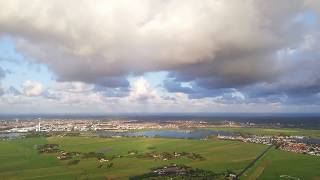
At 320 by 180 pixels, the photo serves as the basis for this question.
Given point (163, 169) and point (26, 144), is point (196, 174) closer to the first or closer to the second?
point (163, 169)

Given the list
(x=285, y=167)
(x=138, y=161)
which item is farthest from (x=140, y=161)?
(x=285, y=167)

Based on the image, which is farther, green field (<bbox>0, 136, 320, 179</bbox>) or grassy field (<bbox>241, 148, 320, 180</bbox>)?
green field (<bbox>0, 136, 320, 179</bbox>)

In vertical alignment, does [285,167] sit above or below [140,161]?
below

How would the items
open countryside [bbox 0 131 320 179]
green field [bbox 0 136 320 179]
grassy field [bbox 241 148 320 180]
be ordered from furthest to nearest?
1. green field [bbox 0 136 320 179]
2. open countryside [bbox 0 131 320 179]
3. grassy field [bbox 241 148 320 180]

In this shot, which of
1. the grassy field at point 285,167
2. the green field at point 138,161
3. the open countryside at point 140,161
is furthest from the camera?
the green field at point 138,161

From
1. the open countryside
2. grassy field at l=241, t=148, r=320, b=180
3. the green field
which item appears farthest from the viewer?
the green field

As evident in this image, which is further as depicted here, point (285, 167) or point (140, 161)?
point (140, 161)

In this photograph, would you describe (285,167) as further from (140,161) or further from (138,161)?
(138,161)

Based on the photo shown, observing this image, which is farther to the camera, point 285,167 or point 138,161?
point 138,161

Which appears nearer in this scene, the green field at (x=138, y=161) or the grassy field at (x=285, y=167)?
the grassy field at (x=285, y=167)
